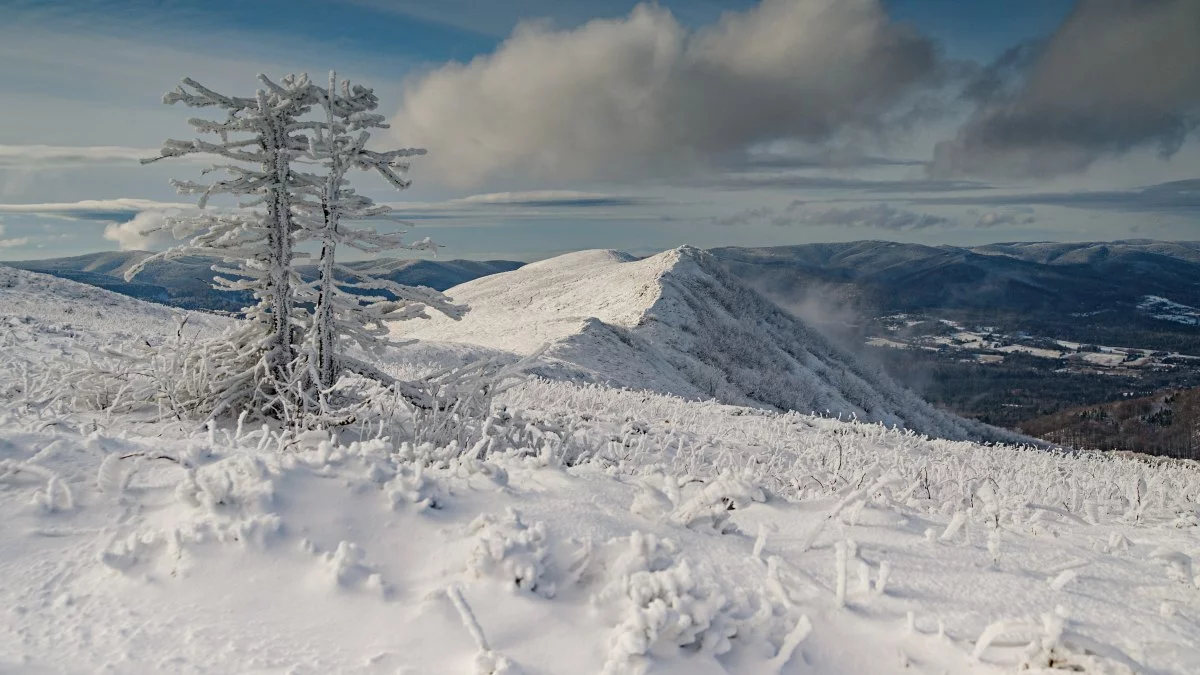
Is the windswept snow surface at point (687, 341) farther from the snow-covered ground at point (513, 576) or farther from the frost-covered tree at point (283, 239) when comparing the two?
the snow-covered ground at point (513, 576)

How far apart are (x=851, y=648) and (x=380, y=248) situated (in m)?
5.48

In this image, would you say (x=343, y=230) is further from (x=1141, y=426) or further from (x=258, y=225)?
(x=1141, y=426)

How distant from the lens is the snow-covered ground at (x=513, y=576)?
8.51 ft

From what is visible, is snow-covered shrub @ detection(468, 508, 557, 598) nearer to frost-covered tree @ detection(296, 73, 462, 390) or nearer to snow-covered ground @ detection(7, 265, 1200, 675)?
snow-covered ground @ detection(7, 265, 1200, 675)

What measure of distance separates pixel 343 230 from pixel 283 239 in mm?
574

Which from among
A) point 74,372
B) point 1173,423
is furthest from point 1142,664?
point 1173,423

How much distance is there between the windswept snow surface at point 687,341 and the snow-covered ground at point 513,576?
18634 mm

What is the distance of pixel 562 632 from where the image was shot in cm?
271

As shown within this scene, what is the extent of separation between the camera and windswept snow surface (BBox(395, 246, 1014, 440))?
29.2 meters

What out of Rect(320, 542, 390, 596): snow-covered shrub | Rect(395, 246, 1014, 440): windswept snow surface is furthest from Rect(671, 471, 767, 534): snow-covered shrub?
Rect(395, 246, 1014, 440): windswept snow surface

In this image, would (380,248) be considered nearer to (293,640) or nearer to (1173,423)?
(293,640)

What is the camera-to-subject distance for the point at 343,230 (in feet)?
22.1

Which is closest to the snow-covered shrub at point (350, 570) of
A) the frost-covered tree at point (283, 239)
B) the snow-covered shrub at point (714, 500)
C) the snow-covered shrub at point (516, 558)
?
the snow-covered shrub at point (516, 558)

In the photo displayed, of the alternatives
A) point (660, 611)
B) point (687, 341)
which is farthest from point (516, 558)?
point (687, 341)
